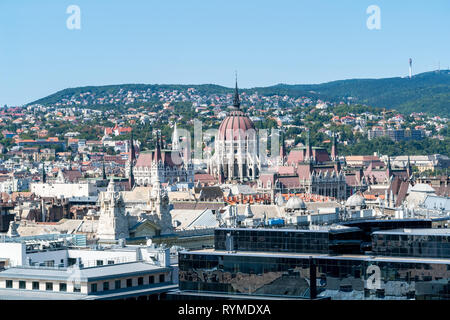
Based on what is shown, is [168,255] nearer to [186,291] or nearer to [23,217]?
[186,291]

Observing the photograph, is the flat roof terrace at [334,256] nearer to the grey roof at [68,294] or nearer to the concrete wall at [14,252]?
the grey roof at [68,294]

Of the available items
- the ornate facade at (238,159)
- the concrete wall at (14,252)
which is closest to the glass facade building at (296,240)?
the concrete wall at (14,252)

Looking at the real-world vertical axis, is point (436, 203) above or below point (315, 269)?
below

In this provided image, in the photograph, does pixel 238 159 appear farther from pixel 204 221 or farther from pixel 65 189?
pixel 204 221

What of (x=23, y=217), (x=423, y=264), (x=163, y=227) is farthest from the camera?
(x=23, y=217)

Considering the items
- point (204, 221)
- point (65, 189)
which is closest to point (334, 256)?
point (204, 221)
